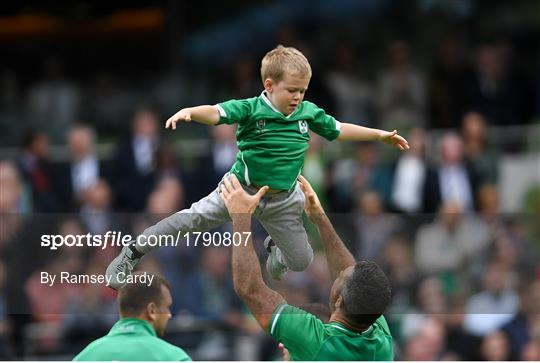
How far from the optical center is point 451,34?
17.8 metres

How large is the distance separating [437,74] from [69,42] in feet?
13.8

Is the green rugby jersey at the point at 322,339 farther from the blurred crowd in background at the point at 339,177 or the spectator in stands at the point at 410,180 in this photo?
the spectator in stands at the point at 410,180

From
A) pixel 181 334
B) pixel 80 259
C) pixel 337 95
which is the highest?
pixel 337 95

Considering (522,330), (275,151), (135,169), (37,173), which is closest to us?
(275,151)

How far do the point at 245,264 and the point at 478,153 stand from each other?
7998 millimetres

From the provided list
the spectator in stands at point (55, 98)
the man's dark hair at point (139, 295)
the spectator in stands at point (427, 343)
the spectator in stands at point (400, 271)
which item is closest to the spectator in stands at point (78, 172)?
the spectator in stands at point (55, 98)

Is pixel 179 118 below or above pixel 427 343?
above

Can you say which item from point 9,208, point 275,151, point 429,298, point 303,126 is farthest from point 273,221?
point 9,208

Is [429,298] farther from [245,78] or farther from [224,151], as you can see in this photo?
[245,78]

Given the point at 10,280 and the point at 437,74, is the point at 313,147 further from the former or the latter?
the point at 10,280

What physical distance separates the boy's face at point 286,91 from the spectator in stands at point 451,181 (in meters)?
6.93

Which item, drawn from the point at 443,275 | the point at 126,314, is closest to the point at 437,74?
the point at 443,275

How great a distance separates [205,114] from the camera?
706 cm

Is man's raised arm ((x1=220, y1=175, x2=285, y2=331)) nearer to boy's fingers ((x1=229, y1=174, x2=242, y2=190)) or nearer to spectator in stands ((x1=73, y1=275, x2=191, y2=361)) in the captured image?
boy's fingers ((x1=229, y1=174, x2=242, y2=190))
